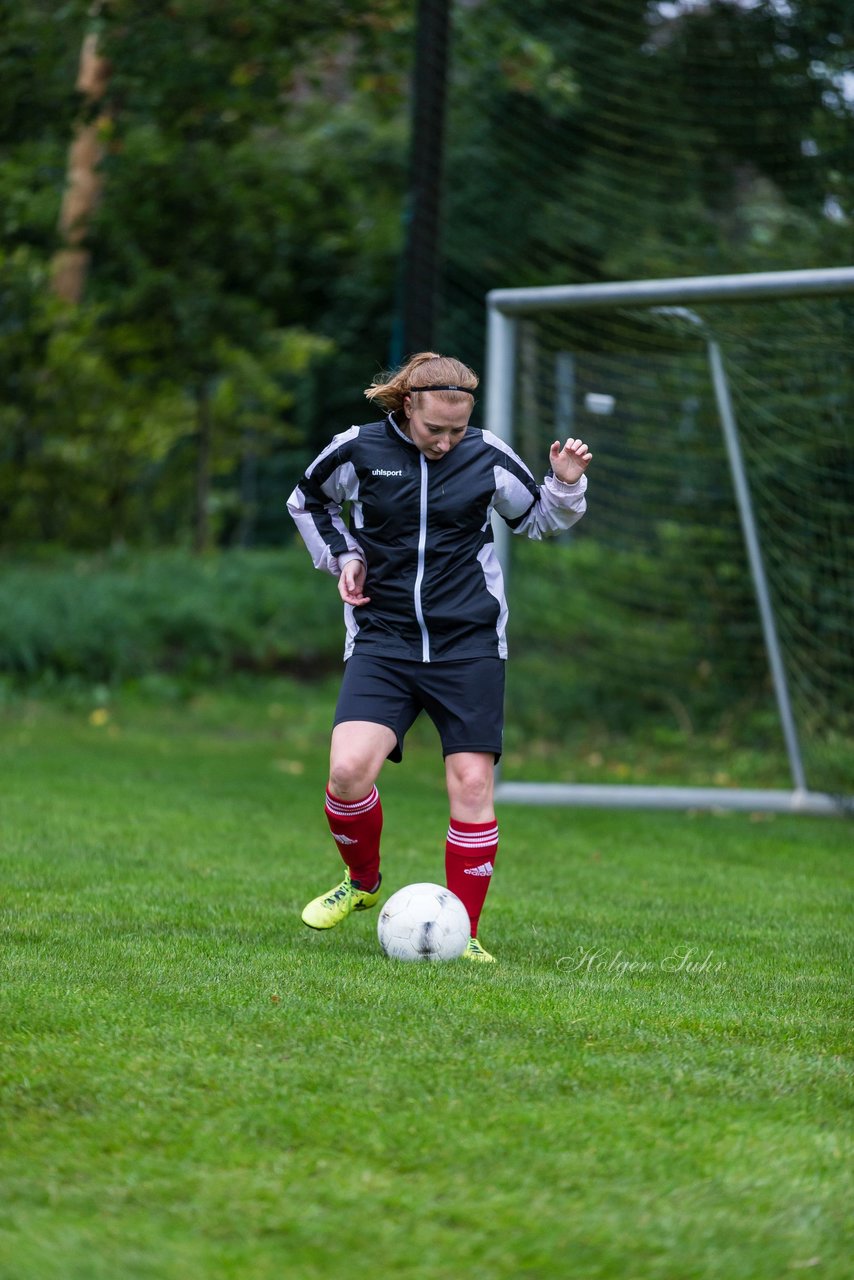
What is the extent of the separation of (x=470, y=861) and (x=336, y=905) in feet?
1.53

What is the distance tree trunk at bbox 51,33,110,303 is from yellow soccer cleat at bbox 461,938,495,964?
10001 millimetres

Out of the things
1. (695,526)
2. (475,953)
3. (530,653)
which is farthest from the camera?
(530,653)

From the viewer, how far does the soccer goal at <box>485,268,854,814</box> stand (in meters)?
8.20

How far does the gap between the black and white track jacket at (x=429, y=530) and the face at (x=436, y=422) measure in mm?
85

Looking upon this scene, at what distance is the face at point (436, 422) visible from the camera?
4410 mm

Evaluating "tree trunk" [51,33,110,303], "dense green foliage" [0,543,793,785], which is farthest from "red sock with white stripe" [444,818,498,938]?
"tree trunk" [51,33,110,303]

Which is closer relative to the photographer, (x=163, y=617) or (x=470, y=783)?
(x=470, y=783)

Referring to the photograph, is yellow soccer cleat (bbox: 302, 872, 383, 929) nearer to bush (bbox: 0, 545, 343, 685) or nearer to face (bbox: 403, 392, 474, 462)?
face (bbox: 403, 392, 474, 462)

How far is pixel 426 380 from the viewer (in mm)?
4430

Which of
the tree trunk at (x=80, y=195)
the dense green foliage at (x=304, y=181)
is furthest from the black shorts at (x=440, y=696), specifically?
the tree trunk at (x=80, y=195)

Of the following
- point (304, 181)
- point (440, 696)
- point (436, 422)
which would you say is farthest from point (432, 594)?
point (304, 181)

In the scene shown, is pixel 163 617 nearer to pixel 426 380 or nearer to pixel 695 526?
pixel 695 526

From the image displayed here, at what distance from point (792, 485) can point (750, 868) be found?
3.08 metres

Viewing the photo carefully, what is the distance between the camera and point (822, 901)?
18.7ft
